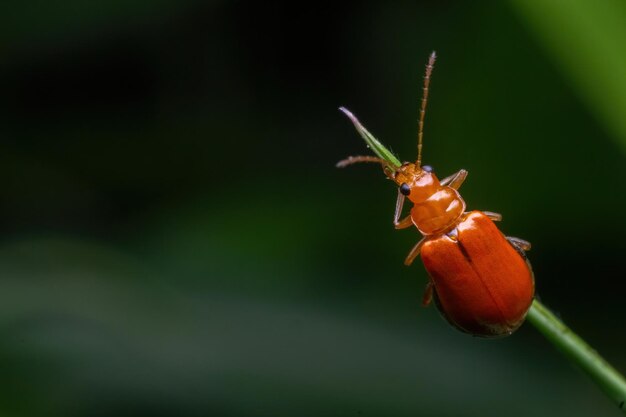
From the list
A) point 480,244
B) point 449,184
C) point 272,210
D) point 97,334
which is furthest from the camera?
point 272,210

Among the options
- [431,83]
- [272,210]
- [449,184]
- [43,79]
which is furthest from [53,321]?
[431,83]

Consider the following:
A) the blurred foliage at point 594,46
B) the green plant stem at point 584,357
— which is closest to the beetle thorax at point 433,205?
the blurred foliage at point 594,46

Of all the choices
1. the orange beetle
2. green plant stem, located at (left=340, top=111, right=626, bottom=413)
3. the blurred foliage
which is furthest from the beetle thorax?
green plant stem, located at (left=340, top=111, right=626, bottom=413)

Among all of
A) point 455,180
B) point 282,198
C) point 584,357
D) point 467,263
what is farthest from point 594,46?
point 282,198

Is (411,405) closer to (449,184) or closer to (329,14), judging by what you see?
(449,184)

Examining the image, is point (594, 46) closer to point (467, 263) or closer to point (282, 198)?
point (467, 263)

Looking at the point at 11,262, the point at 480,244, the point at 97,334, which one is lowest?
the point at 480,244
